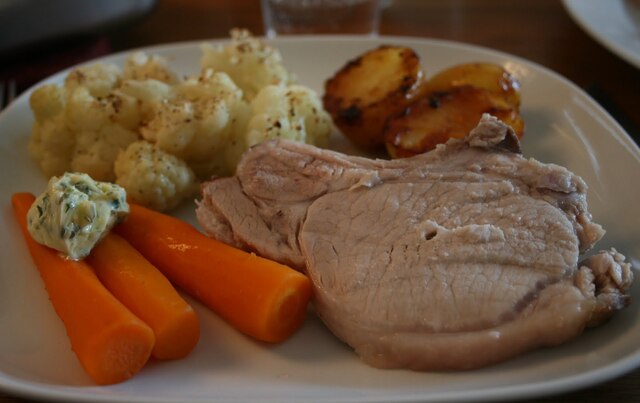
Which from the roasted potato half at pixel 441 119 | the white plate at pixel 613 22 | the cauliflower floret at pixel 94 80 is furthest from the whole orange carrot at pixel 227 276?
the white plate at pixel 613 22

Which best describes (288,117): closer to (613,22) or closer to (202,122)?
(202,122)

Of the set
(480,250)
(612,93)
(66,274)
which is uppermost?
(480,250)

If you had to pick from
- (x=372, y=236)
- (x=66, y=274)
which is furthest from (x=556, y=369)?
(x=66, y=274)

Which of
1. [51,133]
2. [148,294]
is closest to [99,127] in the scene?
[51,133]

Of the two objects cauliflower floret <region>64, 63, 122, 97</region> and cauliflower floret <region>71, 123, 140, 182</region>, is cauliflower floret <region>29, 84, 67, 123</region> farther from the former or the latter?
cauliflower floret <region>71, 123, 140, 182</region>

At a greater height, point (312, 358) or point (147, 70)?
point (147, 70)

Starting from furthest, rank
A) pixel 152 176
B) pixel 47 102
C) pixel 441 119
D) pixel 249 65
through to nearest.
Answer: pixel 249 65, pixel 47 102, pixel 441 119, pixel 152 176

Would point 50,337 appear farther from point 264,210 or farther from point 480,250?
point 480,250
